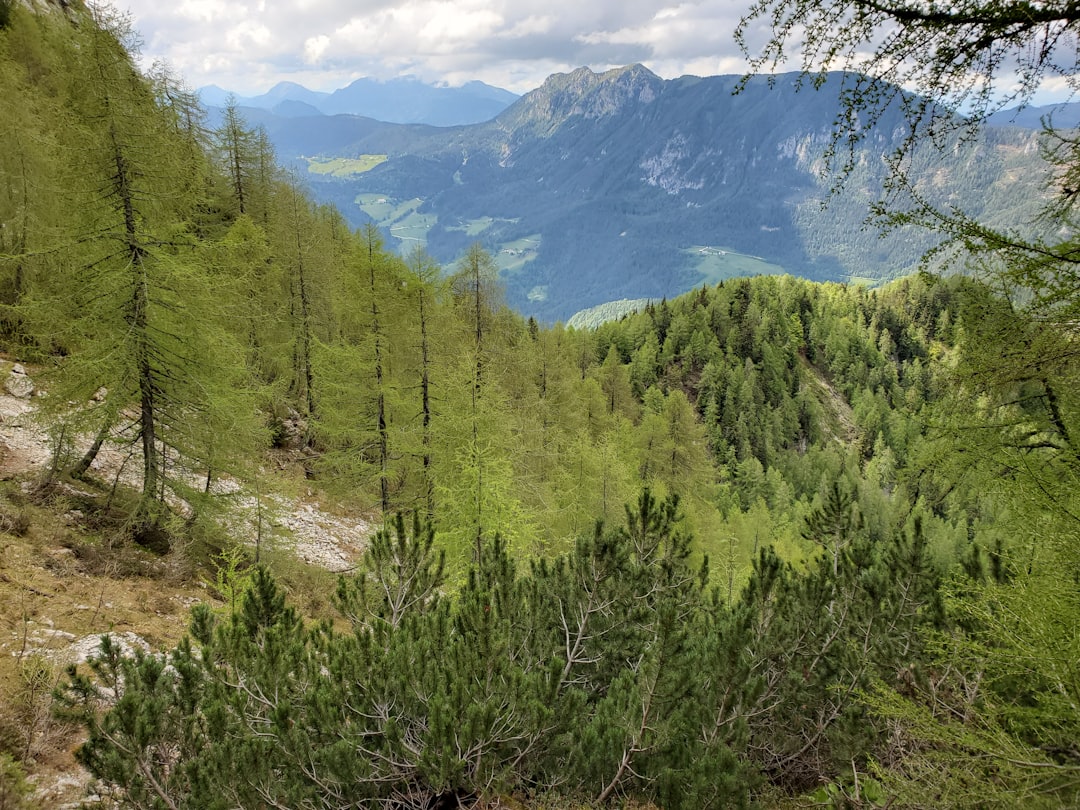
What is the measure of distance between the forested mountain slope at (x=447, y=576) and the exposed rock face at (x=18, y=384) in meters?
1.54

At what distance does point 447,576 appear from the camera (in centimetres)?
677

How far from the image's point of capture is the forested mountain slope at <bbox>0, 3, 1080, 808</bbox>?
4328 millimetres

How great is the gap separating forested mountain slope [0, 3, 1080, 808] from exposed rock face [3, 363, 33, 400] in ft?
5.04

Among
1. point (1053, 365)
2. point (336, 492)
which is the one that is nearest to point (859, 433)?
point (336, 492)

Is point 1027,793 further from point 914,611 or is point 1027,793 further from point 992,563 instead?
point 992,563

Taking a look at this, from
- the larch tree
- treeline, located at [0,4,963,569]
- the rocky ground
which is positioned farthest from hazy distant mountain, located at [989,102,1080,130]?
the larch tree

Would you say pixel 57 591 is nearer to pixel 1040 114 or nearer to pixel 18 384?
pixel 18 384

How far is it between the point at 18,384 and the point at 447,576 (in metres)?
15.0

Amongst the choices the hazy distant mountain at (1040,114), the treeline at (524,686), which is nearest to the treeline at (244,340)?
the treeline at (524,686)

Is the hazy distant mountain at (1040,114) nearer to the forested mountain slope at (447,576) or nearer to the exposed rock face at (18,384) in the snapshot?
the forested mountain slope at (447,576)

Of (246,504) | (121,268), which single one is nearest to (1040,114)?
(121,268)

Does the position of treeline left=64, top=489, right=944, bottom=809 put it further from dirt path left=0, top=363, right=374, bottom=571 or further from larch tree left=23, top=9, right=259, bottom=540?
dirt path left=0, top=363, right=374, bottom=571

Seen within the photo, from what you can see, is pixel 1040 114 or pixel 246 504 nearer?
pixel 1040 114

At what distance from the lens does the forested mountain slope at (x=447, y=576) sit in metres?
4.33
